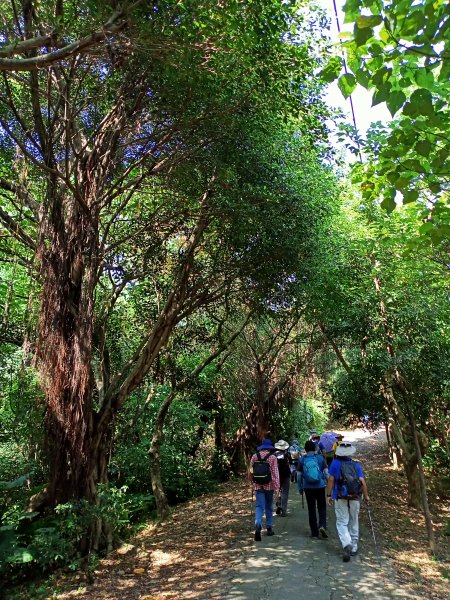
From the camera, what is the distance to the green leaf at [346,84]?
3.40 m

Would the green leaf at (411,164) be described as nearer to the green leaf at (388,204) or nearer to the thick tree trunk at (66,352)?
the green leaf at (388,204)

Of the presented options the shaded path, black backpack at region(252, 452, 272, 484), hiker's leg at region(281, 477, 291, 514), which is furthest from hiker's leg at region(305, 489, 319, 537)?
hiker's leg at region(281, 477, 291, 514)

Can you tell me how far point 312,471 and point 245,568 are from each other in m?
1.85

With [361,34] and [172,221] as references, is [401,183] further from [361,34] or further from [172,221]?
[172,221]

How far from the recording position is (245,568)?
6.02 m

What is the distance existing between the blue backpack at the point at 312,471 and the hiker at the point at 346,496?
576 mm

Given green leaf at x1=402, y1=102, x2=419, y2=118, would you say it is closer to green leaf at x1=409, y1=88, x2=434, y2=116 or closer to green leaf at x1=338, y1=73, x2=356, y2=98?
green leaf at x1=409, y1=88, x2=434, y2=116

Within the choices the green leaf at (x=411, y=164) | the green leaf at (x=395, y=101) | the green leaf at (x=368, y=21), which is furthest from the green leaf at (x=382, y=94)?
the green leaf at (x=411, y=164)

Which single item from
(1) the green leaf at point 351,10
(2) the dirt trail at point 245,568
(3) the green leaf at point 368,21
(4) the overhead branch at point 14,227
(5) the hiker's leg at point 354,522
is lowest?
(2) the dirt trail at point 245,568

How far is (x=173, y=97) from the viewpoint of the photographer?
6.52 m

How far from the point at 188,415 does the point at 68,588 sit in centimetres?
757

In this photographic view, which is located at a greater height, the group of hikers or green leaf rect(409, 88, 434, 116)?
green leaf rect(409, 88, 434, 116)

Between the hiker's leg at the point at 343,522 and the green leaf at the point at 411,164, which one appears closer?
the green leaf at the point at 411,164

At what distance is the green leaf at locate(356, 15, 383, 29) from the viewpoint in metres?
2.95
